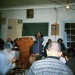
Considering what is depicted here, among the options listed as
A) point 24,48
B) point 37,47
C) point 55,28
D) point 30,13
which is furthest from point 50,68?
point 30,13

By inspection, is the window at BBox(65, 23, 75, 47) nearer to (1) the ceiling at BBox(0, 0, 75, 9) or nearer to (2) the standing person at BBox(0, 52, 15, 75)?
(1) the ceiling at BBox(0, 0, 75, 9)

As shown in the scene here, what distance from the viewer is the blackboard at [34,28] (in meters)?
11.4

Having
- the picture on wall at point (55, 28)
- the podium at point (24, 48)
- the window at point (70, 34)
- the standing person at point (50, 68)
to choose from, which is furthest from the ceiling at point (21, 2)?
the standing person at point (50, 68)

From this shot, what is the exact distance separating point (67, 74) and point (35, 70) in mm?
325

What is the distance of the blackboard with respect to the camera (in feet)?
37.2

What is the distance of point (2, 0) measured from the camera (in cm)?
1205

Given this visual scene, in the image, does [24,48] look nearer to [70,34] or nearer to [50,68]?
[70,34]

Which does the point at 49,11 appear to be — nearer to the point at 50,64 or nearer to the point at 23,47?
the point at 23,47

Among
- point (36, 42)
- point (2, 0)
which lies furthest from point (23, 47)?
point (2, 0)

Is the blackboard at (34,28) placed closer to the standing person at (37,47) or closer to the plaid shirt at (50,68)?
the standing person at (37,47)

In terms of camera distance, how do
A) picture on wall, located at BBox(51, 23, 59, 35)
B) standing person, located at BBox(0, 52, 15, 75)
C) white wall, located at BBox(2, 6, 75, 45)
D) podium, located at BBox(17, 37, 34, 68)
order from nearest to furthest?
standing person, located at BBox(0, 52, 15, 75) → podium, located at BBox(17, 37, 34, 68) → white wall, located at BBox(2, 6, 75, 45) → picture on wall, located at BBox(51, 23, 59, 35)

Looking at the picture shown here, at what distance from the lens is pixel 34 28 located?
1153 cm

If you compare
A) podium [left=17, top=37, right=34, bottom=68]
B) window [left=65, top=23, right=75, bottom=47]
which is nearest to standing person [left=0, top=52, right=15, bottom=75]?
podium [left=17, top=37, right=34, bottom=68]

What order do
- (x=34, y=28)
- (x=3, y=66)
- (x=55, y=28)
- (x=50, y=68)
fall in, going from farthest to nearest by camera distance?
(x=34, y=28) < (x=55, y=28) < (x=3, y=66) < (x=50, y=68)
